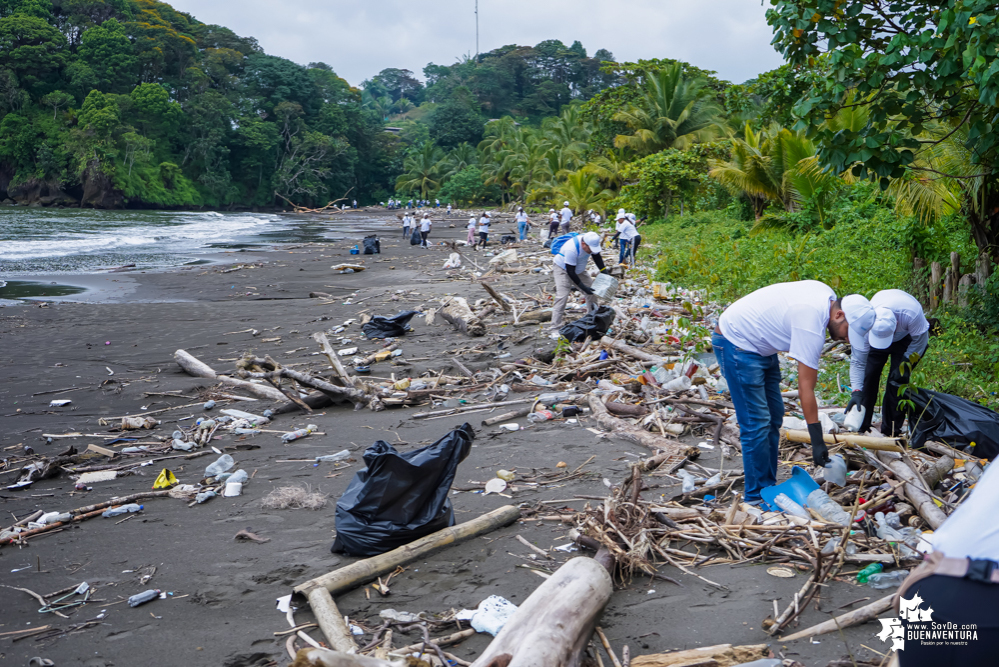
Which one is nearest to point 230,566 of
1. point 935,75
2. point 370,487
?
point 370,487

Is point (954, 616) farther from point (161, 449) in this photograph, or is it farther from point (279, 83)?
point (279, 83)

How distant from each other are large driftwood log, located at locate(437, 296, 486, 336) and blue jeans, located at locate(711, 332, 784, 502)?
6.60 metres

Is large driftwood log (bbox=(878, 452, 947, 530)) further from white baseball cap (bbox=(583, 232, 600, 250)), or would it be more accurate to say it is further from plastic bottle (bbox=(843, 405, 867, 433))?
white baseball cap (bbox=(583, 232, 600, 250))

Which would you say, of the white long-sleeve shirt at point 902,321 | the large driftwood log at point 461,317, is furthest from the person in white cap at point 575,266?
the white long-sleeve shirt at point 902,321

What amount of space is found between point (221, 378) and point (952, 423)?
26.2ft

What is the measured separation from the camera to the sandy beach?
326 cm

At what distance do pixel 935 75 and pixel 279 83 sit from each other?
76806 mm

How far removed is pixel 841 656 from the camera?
2768 mm

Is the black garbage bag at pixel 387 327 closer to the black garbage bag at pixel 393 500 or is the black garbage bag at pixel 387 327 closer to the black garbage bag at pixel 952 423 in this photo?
the black garbage bag at pixel 393 500

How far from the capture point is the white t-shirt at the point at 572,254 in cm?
927

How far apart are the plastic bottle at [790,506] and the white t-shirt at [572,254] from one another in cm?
573

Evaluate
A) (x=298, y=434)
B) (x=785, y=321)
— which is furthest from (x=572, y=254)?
(x=785, y=321)

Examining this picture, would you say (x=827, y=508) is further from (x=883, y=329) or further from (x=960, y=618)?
(x=960, y=618)

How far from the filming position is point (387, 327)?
11.1 metres
